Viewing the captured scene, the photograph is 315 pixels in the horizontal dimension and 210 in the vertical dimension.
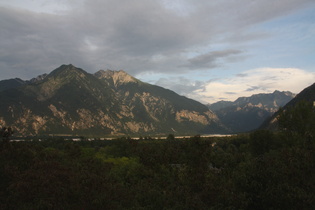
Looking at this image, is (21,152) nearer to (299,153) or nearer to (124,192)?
(124,192)

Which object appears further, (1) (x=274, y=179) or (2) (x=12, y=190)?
(1) (x=274, y=179)

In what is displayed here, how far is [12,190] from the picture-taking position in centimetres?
1972

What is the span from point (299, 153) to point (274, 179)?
5.31 metres

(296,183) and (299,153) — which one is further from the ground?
(299,153)

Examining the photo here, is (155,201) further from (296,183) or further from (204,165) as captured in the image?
(296,183)

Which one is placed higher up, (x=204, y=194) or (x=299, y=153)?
(x=299, y=153)

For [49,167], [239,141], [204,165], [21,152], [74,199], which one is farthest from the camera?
[239,141]

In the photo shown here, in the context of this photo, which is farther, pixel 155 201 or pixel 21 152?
pixel 21 152

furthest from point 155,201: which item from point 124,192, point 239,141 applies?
point 239,141

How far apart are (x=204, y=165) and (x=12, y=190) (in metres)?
19.4

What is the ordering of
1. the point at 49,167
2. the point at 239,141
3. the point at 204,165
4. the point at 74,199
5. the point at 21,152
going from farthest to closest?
the point at 239,141, the point at 204,165, the point at 21,152, the point at 49,167, the point at 74,199

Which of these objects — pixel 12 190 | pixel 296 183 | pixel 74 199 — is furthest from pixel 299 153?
pixel 12 190

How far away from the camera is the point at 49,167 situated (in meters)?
22.1

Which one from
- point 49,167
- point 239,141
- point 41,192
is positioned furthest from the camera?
point 239,141
